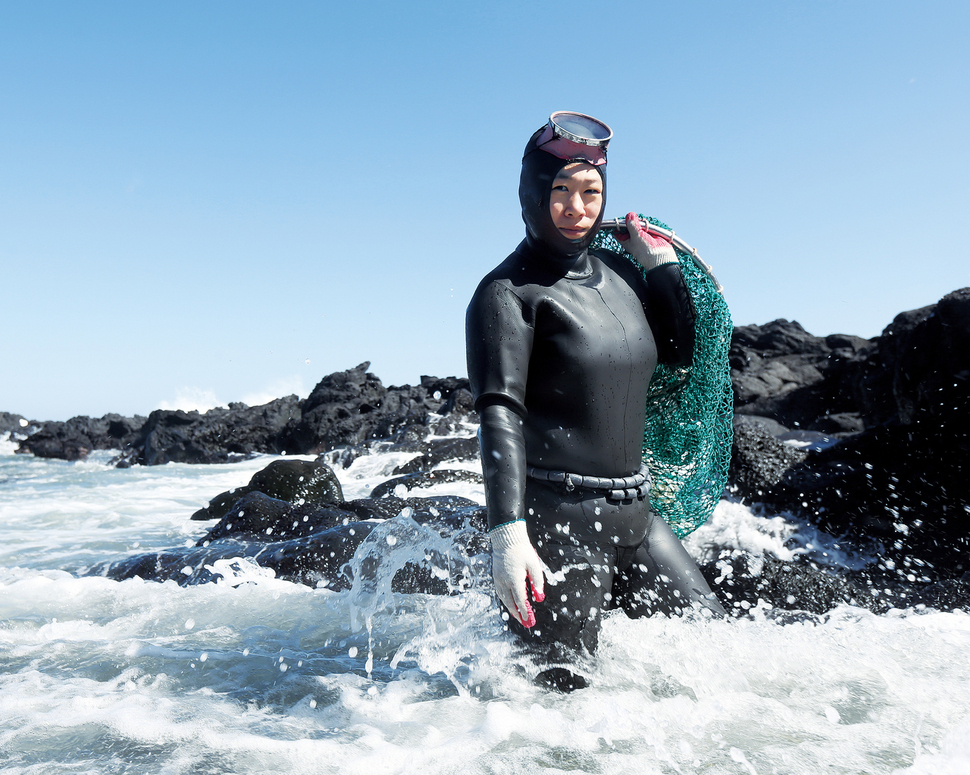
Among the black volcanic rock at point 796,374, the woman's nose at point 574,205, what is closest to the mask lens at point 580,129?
the woman's nose at point 574,205

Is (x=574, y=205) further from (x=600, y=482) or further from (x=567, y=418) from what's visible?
(x=600, y=482)

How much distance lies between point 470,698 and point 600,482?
3.13 ft

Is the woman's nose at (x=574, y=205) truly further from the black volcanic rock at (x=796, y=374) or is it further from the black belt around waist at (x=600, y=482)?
the black volcanic rock at (x=796, y=374)

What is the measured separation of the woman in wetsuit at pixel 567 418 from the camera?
245 centimetres

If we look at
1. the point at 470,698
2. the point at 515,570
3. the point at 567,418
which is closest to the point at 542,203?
the point at 567,418

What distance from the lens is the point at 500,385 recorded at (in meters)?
2.47

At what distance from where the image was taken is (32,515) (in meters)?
12.2

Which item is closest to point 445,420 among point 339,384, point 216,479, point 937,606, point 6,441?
point 216,479

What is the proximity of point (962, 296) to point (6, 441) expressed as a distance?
1729 inches

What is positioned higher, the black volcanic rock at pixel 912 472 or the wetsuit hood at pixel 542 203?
the wetsuit hood at pixel 542 203

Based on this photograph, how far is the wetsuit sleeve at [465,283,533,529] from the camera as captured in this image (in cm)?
235

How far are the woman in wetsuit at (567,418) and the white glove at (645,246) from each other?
0.70 feet

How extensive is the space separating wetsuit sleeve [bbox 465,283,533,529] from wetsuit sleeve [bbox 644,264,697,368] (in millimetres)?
625

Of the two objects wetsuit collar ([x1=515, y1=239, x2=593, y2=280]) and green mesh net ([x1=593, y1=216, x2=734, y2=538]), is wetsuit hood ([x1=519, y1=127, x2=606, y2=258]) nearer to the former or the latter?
wetsuit collar ([x1=515, y1=239, x2=593, y2=280])
